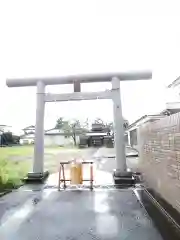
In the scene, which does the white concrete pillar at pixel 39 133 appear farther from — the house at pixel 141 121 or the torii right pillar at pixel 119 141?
the house at pixel 141 121

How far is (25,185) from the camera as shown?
11.1 meters

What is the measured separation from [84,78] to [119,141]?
2.93m

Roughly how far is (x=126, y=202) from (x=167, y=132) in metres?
2.39

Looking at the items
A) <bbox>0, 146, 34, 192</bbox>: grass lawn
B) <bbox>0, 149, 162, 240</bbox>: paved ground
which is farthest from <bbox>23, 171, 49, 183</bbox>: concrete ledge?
<bbox>0, 149, 162, 240</bbox>: paved ground

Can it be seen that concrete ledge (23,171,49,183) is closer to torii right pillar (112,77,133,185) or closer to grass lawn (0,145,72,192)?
grass lawn (0,145,72,192)

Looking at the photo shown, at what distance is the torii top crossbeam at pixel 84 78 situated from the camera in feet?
39.3

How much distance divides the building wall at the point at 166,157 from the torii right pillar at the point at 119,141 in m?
2.33

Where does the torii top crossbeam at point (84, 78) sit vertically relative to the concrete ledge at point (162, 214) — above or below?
above

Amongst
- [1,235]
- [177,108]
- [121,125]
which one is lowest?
[1,235]

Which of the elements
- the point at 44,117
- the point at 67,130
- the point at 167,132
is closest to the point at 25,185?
the point at 44,117

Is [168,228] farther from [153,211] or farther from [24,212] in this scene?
[24,212]

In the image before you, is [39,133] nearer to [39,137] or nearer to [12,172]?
[39,137]

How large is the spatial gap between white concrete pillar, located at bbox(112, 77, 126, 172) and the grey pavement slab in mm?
2703

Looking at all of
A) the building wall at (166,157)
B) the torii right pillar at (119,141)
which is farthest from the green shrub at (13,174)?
the building wall at (166,157)
